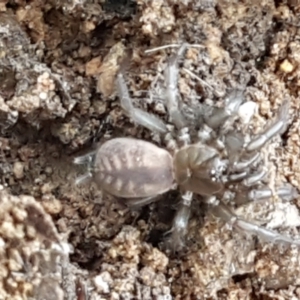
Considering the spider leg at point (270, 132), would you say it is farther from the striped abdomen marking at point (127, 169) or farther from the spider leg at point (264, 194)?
the striped abdomen marking at point (127, 169)

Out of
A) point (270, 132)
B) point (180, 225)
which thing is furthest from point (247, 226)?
point (270, 132)

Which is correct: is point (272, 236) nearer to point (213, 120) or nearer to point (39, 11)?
Answer: point (213, 120)

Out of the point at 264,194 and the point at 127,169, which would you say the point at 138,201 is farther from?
the point at 264,194

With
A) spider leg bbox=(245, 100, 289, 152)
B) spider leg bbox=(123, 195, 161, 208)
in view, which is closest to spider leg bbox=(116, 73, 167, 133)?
spider leg bbox=(123, 195, 161, 208)

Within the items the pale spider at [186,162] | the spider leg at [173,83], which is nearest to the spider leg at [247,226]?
the pale spider at [186,162]

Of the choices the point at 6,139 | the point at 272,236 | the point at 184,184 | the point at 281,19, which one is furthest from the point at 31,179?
the point at 281,19

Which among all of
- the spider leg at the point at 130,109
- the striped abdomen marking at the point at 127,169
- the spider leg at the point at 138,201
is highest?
the spider leg at the point at 130,109
